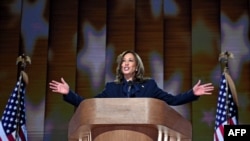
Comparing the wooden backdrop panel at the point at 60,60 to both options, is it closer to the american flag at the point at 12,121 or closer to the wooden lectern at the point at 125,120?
the american flag at the point at 12,121

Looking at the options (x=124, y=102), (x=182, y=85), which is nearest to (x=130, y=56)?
(x=124, y=102)

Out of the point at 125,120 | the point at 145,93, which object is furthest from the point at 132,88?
the point at 125,120

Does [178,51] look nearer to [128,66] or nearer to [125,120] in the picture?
[128,66]

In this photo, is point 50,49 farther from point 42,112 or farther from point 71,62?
point 42,112

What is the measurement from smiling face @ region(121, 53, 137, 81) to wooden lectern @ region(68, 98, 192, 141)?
1.11m

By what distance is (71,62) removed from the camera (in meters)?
7.03

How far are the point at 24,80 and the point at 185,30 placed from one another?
2.24 m

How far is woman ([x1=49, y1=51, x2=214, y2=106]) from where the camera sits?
4082mm

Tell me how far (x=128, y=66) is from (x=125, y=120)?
49.5 inches

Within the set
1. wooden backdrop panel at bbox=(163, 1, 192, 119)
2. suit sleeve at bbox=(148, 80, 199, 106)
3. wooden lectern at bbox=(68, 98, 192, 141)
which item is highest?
wooden backdrop panel at bbox=(163, 1, 192, 119)

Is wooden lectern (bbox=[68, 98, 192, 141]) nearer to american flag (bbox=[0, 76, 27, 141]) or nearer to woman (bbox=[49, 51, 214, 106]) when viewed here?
woman (bbox=[49, 51, 214, 106])

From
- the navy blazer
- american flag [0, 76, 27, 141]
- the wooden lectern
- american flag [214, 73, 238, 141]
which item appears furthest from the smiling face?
american flag [0, 76, 27, 141]

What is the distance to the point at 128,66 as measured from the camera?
4285 mm

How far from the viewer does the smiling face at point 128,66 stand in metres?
4.26
